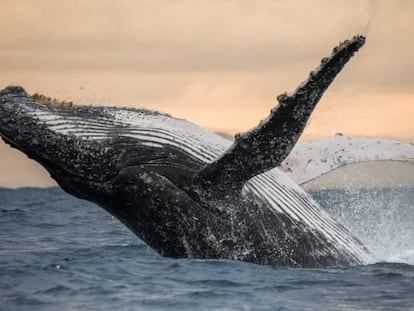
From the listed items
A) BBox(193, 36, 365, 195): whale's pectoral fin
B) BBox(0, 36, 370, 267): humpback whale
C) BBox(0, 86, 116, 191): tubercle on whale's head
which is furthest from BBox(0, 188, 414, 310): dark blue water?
BBox(0, 86, 116, 191): tubercle on whale's head

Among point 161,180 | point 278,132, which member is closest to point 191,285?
point 161,180

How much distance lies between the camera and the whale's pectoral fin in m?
8.77

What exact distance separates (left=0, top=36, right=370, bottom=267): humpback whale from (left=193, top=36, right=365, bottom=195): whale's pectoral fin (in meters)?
0.03

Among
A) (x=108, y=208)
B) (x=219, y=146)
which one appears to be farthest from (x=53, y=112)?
(x=219, y=146)

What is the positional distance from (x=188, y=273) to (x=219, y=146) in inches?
60.3

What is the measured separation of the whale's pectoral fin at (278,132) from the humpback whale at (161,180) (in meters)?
0.03

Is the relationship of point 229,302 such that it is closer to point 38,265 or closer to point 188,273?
point 188,273

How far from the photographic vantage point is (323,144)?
12086mm

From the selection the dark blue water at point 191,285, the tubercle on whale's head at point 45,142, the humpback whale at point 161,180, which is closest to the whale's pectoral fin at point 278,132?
the humpback whale at point 161,180

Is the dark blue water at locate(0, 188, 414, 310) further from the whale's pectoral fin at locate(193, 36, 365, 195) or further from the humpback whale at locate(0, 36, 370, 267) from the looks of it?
the whale's pectoral fin at locate(193, 36, 365, 195)

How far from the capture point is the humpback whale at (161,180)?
9.89 m

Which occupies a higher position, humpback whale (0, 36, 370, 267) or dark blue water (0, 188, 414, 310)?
humpback whale (0, 36, 370, 267)

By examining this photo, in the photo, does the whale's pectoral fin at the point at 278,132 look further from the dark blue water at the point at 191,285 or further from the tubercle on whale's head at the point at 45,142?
the tubercle on whale's head at the point at 45,142

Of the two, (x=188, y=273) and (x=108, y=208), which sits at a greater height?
(x=108, y=208)
